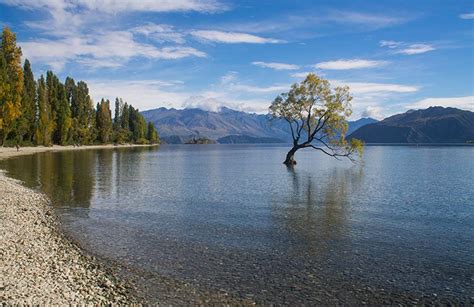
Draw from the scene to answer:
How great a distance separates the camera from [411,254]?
1916 cm

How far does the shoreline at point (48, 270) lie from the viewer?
494 inches

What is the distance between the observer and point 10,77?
317 ft

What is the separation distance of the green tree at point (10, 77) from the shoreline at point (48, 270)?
7759 centimetres

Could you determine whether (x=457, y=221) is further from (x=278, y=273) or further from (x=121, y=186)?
(x=121, y=186)

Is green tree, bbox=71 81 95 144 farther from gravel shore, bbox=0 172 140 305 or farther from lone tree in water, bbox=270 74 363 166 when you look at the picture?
gravel shore, bbox=0 172 140 305

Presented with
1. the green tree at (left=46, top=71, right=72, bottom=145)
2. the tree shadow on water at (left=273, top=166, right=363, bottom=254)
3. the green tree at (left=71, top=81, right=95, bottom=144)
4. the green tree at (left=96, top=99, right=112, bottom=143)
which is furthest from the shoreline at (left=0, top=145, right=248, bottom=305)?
the green tree at (left=96, top=99, right=112, bottom=143)

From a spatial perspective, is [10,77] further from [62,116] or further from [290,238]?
[290,238]

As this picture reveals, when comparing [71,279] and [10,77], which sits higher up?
[10,77]

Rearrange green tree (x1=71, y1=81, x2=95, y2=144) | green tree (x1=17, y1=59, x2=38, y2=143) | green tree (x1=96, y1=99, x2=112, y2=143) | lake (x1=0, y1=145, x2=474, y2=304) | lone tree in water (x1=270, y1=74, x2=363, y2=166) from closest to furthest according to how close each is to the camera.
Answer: lake (x1=0, y1=145, x2=474, y2=304) < lone tree in water (x1=270, y1=74, x2=363, y2=166) < green tree (x1=17, y1=59, x2=38, y2=143) < green tree (x1=71, y1=81, x2=95, y2=144) < green tree (x1=96, y1=99, x2=112, y2=143)

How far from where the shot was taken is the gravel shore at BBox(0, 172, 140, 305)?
1253 centimetres

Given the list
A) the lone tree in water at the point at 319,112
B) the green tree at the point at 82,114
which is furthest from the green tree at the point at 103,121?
the lone tree in water at the point at 319,112

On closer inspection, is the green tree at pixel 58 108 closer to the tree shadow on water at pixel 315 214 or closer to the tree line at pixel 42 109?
the tree line at pixel 42 109

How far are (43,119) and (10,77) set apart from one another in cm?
3453

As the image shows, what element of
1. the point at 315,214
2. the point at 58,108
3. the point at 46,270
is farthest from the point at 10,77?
the point at 46,270
